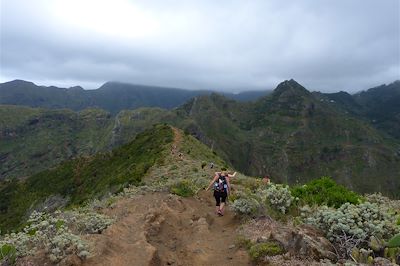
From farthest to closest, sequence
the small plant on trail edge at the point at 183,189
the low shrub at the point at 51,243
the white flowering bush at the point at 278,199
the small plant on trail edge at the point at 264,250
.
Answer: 1. the small plant on trail edge at the point at 183,189
2. the white flowering bush at the point at 278,199
3. the low shrub at the point at 51,243
4. the small plant on trail edge at the point at 264,250

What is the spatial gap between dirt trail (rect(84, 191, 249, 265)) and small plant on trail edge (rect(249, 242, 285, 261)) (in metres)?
0.33

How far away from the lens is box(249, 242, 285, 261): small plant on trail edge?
35.8 feet

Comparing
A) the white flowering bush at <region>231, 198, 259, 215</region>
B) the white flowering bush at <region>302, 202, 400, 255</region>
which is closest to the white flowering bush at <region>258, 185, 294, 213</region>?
the white flowering bush at <region>231, 198, 259, 215</region>

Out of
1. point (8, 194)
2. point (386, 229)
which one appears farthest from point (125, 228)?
point (8, 194)

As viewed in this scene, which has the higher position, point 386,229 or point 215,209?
point 386,229

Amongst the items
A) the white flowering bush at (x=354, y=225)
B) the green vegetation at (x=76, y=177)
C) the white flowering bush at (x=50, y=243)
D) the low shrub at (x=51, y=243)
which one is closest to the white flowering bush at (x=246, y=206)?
the white flowering bush at (x=354, y=225)

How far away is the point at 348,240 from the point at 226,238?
4.13 metres

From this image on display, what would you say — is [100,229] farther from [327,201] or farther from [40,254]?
[327,201]

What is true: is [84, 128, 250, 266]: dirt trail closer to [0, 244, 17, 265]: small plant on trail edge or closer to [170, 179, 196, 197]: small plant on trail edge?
[170, 179, 196, 197]: small plant on trail edge

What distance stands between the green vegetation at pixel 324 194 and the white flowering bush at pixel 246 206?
3134 mm

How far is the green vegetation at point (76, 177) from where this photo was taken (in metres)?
68.3

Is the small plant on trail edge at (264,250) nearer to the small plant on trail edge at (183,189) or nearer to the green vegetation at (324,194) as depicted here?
the green vegetation at (324,194)

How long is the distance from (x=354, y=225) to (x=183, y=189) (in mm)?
10512

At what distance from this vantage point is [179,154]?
55406mm
